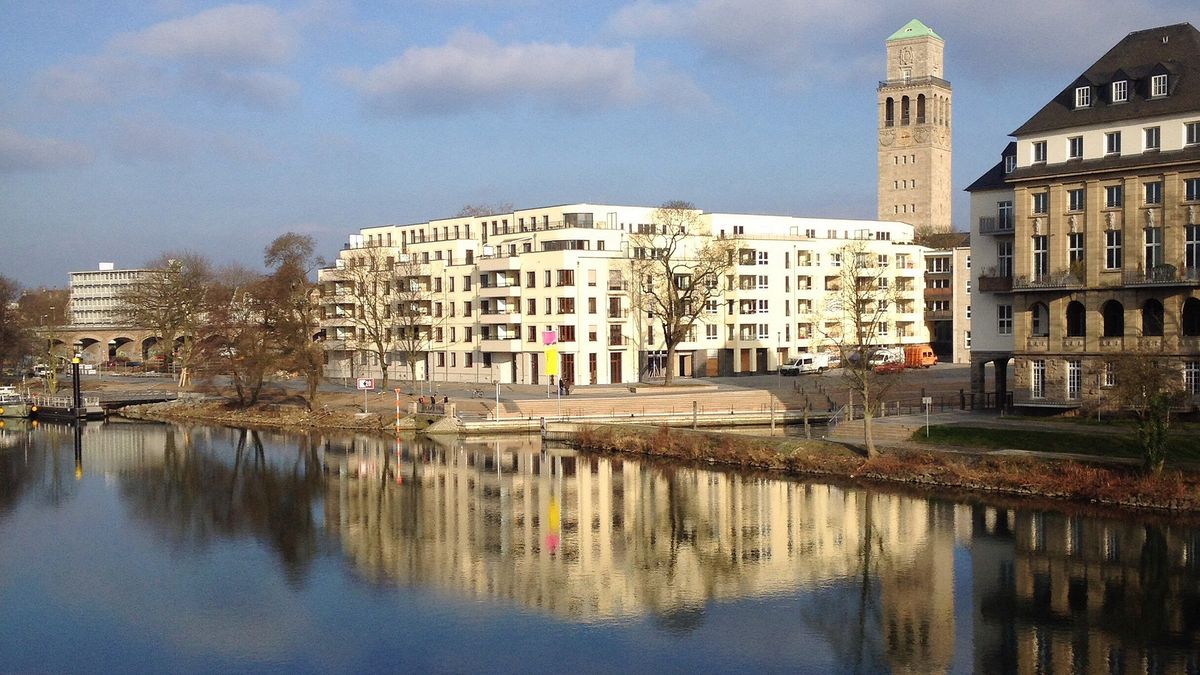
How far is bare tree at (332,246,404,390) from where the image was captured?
78938 mm

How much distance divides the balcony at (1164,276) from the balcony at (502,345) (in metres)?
41.3

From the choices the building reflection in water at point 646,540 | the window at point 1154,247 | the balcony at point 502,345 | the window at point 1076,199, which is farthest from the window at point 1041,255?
the balcony at point 502,345

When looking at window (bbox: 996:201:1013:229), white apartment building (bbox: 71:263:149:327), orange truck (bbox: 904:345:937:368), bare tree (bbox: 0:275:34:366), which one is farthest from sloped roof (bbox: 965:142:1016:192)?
white apartment building (bbox: 71:263:149:327)

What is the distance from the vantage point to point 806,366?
265ft

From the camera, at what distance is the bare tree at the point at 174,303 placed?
90.2 meters

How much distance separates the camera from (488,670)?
23547 mm

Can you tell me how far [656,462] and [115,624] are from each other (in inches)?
Result: 1109

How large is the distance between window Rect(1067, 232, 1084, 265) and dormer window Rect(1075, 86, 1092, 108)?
571 cm

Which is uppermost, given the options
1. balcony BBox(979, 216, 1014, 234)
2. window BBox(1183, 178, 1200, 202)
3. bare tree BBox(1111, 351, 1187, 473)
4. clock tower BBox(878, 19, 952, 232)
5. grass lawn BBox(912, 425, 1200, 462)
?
clock tower BBox(878, 19, 952, 232)

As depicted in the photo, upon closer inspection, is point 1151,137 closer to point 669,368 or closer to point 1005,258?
point 1005,258

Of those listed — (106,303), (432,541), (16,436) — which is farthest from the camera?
(106,303)

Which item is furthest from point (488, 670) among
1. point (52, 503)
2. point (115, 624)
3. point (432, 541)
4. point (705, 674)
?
point (52, 503)

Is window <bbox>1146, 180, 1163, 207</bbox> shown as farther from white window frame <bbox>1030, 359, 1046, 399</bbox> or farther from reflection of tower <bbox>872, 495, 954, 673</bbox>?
reflection of tower <bbox>872, 495, 954, 673</bbox>

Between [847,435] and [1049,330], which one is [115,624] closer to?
[847,435]
